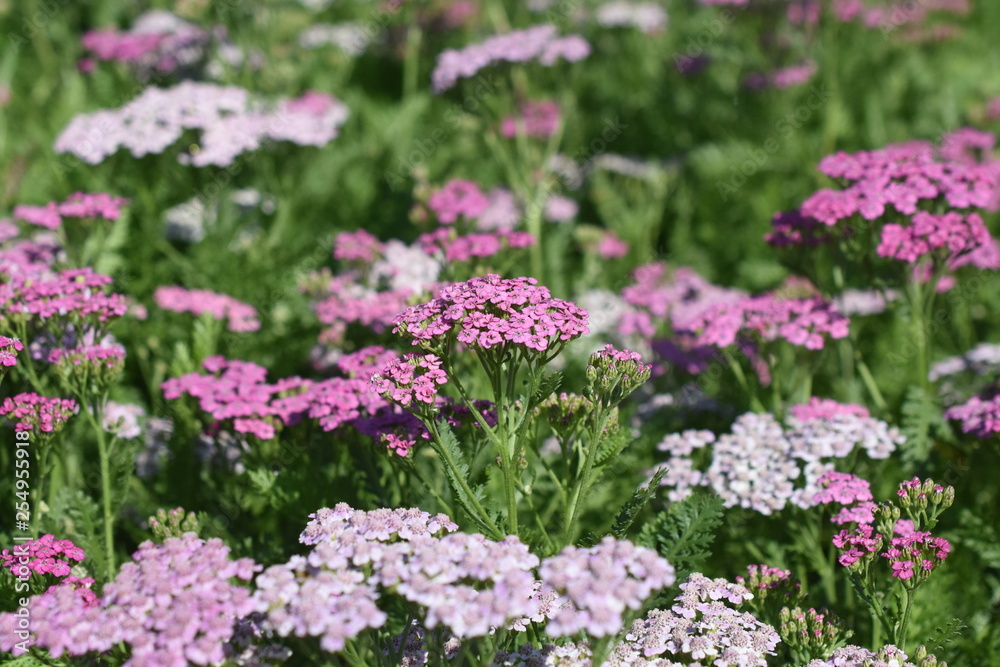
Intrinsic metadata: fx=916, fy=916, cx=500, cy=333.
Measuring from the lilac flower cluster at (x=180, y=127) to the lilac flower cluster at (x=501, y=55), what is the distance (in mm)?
976

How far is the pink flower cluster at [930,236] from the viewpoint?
13.3 ft

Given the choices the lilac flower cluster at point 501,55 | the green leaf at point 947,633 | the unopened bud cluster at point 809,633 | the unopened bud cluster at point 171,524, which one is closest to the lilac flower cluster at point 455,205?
the lilac flower cluster at point 501,55

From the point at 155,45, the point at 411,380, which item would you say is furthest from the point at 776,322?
the point at 155,45

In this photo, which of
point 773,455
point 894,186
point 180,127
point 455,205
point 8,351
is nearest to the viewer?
point 8,351

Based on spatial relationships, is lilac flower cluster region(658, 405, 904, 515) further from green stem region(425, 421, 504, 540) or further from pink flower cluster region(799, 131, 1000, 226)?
green stem region(425, 421, 504, 540)

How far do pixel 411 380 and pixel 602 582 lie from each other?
3.18 feet

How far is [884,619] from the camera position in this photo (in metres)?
3.29

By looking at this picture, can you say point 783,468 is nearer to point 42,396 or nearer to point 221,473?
point 221,473

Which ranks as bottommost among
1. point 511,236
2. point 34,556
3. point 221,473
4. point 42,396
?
point 221,473

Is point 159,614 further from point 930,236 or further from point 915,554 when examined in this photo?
point 930,236

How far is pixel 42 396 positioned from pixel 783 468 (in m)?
3.08

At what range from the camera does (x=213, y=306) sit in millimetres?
4852

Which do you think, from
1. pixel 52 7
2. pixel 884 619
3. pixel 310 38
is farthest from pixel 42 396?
pixel 52 7

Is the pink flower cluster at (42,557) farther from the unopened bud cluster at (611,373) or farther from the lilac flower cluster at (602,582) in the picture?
the unopened bud cluster at (611,373)
